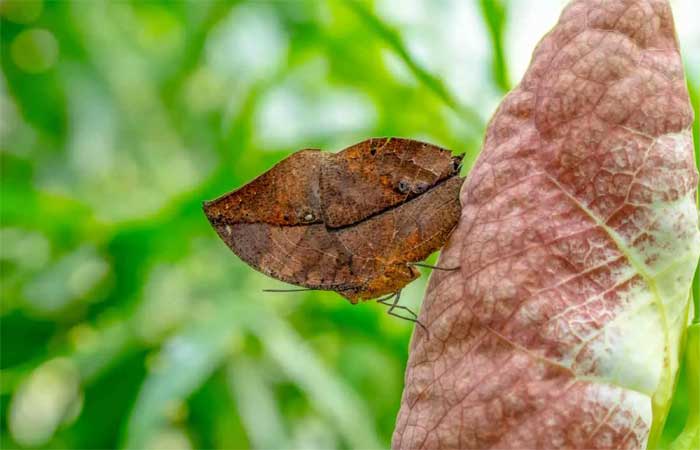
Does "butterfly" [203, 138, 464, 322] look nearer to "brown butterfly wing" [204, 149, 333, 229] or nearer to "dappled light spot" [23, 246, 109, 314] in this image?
"brown butterfly wing" [204, 149, 333, 229]

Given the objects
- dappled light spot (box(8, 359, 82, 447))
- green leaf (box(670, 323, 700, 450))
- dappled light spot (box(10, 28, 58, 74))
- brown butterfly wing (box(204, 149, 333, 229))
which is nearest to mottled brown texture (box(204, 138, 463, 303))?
brown butterfly wing (box(204, 149, 333, 229))

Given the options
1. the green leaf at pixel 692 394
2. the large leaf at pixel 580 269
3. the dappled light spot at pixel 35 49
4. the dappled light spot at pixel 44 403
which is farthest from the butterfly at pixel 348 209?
the dappled light spot at pixel 35 49

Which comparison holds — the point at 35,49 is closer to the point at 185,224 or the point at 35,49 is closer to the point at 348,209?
the point at 185,224

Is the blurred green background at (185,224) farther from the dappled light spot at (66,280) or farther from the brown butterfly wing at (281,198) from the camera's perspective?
the brown butterfly wing at (281,198)

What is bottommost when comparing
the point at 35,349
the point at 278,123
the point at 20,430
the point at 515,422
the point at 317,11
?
the point at 515,422

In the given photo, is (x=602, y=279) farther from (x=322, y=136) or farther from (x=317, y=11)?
(x=317, y=11)

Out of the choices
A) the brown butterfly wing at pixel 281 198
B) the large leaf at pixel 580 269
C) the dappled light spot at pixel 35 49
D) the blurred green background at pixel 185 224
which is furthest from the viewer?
the dappled light spot at pixel 35 49

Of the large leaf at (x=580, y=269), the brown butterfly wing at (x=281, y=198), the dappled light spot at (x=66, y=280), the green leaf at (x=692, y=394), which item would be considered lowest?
the green leaf at (x=692, y=394)

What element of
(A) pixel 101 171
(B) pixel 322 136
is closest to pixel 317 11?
(B) pixel 322 136

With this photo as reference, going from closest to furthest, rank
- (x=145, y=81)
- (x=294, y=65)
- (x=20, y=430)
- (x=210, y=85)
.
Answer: (x=20, y=430)
(x=294, y=65)
(x=145, y=81)
(x=210, y=85)
